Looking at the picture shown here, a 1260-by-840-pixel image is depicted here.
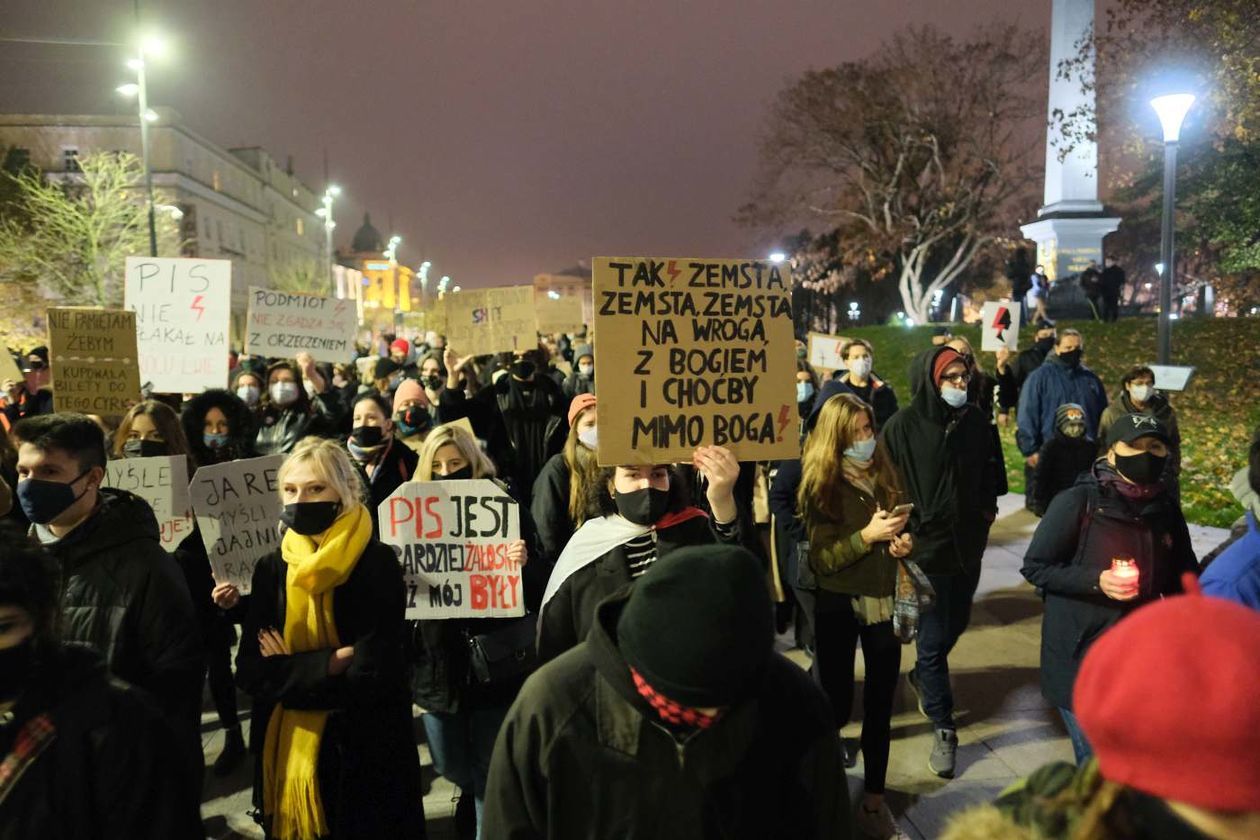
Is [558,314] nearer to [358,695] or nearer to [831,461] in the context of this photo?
[831,461]

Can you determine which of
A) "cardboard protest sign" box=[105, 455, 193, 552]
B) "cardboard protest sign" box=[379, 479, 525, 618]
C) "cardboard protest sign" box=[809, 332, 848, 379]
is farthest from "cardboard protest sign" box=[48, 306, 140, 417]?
"cardboard protest sign" box=[809, 332, 848, 379]

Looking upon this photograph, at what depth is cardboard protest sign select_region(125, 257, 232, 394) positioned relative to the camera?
21.8 ft

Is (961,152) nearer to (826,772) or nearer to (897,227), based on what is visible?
(897,227)

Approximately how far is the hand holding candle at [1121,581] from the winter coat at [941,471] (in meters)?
1.16

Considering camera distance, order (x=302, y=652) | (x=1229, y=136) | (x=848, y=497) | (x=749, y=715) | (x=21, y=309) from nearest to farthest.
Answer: (x=749, y=715) → (x=302, y=652) → (x=848, y=497) → (x=1229, y=136) → (x=21, y=309)

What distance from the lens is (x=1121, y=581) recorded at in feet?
11.1

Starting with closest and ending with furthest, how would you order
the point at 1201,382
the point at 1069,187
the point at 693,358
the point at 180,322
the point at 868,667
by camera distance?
the point at 693,358
the point at 868,667
the point at 180,322
the point at 1201,382
the point at 1069,187

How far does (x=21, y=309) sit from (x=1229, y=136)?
1460 inches

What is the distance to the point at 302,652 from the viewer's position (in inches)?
120

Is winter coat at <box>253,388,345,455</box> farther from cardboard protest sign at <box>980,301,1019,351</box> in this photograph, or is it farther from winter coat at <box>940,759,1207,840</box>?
cardboard protest sign at <box>980,301,1019,351</box>

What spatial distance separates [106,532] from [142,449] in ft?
6.71

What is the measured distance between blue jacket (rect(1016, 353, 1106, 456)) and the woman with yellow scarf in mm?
6769

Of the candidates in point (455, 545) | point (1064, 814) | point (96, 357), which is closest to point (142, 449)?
point (96, 357)

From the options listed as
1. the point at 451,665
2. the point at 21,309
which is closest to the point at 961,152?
the point at 451,665
